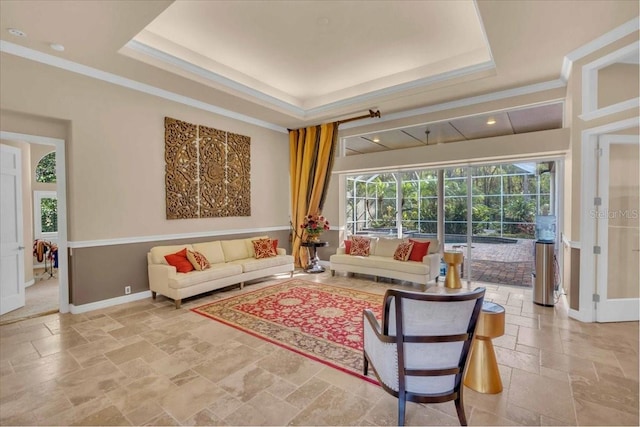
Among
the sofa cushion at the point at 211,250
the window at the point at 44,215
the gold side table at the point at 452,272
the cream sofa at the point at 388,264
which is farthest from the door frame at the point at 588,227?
the window at the point at 44,215

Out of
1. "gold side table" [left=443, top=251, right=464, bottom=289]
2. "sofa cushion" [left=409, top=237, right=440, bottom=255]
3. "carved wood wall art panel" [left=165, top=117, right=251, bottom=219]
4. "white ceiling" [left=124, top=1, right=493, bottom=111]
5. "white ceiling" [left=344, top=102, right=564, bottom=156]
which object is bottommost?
"gold side table" [left=443, top=251, right=464, bottom=289]

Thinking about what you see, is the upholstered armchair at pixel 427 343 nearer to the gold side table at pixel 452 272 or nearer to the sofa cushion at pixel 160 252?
the gold side table at pixel 452 272

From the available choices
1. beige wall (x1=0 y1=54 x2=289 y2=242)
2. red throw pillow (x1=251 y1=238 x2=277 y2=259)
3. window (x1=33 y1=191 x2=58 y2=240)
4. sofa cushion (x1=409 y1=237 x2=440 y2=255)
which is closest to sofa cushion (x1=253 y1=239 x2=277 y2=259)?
red throw pillow (x1=251 y1=238 x2=277 y2=259)

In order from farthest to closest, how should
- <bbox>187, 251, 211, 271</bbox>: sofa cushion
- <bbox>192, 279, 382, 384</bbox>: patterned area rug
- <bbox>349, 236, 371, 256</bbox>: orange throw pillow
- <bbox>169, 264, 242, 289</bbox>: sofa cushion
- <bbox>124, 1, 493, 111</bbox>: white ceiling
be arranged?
<bbox>349, 236, 371, 256</bbox>: orange throw pillow < <bbox>187, 251, 211, 271</bbox>: sofa cushion < <bbox>169, 264, 242, 289</bbox>: sofa cushion < <bbox>124, 1, 493, 111</bbox>: white ceiling < <bbox>192, 279, 382, 384</bbox>: patterned area rug

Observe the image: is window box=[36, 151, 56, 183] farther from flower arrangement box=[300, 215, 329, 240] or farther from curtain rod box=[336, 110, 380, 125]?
Result: curtain rod box=[336, 110, 380, 125]

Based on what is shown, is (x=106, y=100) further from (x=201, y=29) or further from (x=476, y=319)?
(x=476, y=319)

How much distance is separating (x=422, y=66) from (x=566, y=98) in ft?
7.13

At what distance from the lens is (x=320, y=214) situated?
7.17 metres

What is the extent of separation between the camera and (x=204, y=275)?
15.5 feet

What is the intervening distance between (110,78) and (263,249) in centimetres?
364

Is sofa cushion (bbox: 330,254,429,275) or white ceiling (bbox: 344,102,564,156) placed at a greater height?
white ceiling (bbox: 344,102,564,156)

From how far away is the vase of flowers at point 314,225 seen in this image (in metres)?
6.70

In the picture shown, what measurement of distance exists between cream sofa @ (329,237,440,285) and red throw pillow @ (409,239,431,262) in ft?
0.31

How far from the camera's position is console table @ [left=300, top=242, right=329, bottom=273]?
6699 millimetres
